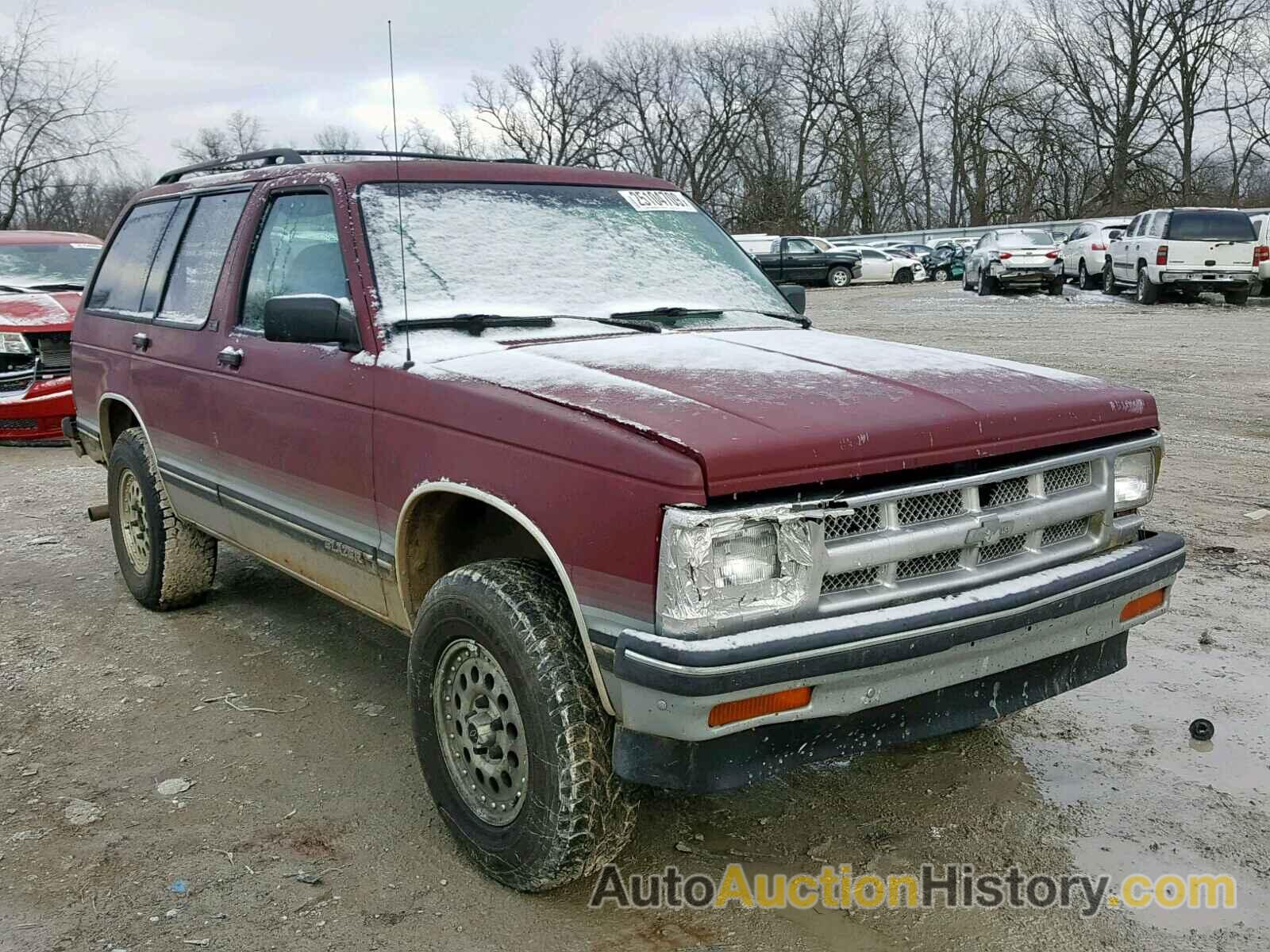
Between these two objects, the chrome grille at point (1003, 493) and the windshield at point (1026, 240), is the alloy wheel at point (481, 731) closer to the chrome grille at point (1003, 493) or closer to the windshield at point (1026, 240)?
the chrome grille at point (1003, 493)

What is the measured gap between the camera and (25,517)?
7.07m

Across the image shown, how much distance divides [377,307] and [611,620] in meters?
1.37

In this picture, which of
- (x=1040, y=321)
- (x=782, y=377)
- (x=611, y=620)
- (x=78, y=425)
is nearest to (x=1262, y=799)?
(x=782, y=377)

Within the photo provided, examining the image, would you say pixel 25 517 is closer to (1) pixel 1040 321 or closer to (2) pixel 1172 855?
(2) pixel 1172 855

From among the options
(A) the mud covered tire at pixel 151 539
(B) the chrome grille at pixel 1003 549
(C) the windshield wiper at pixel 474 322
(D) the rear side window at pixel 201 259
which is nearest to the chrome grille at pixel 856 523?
(B) the chrome grille at pixel 1003 549

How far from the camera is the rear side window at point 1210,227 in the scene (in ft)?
63.2

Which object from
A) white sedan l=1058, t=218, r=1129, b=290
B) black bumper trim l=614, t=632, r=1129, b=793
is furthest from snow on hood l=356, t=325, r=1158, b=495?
white sedan l=1058, t=218, r=1129, b=290

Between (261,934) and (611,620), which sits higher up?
(611,620)

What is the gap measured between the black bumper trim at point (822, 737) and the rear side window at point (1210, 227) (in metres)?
18.8

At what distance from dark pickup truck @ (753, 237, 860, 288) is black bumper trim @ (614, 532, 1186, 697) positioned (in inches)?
1160

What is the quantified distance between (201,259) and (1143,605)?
3.56 meters

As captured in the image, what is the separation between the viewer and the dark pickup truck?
31844 millimetres

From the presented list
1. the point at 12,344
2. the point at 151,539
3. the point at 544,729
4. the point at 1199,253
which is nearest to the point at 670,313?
the point at 544,729

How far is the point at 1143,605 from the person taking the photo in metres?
3.17
